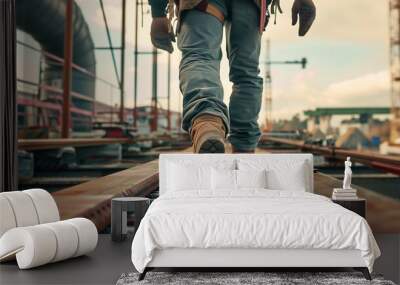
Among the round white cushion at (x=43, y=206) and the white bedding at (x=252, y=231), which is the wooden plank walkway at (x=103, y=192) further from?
the white bedding at (x=252, y=231)

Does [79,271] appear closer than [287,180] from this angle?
Yes

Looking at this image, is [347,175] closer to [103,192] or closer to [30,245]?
[103,192]

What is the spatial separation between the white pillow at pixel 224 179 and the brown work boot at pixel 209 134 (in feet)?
0.92

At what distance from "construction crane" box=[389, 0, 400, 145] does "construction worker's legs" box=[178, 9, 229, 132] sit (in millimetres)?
1338

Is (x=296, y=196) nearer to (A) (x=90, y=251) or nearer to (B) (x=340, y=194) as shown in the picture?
(B) (x=340, y=194)

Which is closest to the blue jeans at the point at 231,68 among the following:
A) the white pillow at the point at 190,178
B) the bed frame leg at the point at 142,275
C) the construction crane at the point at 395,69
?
the white pillow at the point at 190,178

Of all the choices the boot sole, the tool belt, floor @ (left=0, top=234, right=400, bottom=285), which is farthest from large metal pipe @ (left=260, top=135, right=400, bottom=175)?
the tool belt

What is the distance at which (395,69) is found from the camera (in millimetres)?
4621

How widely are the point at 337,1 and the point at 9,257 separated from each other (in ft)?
10.1

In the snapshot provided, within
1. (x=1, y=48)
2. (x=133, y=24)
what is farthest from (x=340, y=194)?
(x=1, y=48)

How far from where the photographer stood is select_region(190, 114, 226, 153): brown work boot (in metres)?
4.28

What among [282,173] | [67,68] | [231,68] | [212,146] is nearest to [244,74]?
[231,68]

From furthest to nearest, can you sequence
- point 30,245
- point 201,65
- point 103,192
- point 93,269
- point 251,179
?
point 103,192 < point 201,65 < point 251,179 < point 93,269 < point 30,245

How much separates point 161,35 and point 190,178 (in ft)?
4.04
